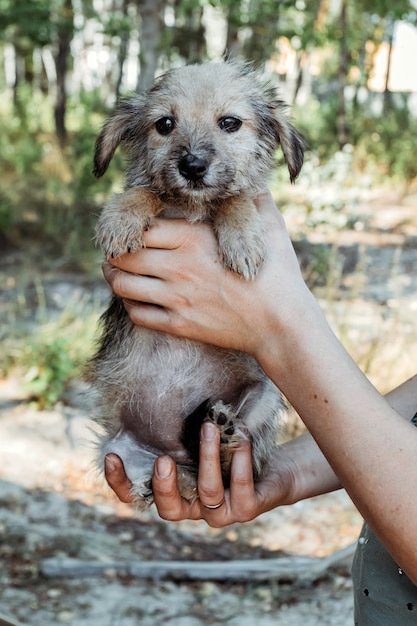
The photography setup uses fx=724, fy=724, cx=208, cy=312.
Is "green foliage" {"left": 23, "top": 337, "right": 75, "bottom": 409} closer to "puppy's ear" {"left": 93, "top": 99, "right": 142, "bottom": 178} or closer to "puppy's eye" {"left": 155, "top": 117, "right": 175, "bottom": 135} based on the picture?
"puppy's ear" {"left": 93, "top": 99, "right": 142, "bottom": 178}

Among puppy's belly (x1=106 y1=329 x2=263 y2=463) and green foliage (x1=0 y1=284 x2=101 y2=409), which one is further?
green foliage (x1=0 y1=284 x2=101 y2=409)

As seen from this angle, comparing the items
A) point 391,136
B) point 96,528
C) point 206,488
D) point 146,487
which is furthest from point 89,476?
point 391,136

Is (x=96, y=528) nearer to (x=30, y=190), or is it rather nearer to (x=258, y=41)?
(x=30, y=190)

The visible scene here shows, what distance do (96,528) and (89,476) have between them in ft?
1.57

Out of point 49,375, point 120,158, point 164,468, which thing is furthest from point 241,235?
point 120,158

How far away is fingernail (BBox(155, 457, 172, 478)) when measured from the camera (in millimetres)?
2115

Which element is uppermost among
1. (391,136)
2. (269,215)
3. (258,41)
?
(269,215)

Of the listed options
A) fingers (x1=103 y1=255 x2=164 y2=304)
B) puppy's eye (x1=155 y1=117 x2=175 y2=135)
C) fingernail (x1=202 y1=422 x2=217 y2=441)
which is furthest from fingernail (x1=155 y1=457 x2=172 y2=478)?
Result: puppy's eye (x1=155 y1=117 x2=175 y2=135)

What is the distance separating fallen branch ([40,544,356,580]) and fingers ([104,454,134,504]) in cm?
180

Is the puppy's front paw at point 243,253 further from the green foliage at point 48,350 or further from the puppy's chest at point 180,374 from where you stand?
the green foliage at point 48,350

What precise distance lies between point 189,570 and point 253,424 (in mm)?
1901

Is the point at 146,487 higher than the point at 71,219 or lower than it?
higher

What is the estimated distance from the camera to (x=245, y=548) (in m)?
4.46

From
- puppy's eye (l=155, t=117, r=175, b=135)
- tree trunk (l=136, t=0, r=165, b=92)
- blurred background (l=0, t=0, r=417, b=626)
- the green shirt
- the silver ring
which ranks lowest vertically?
blurred background (l=0, t=0, r=417, b=626)
